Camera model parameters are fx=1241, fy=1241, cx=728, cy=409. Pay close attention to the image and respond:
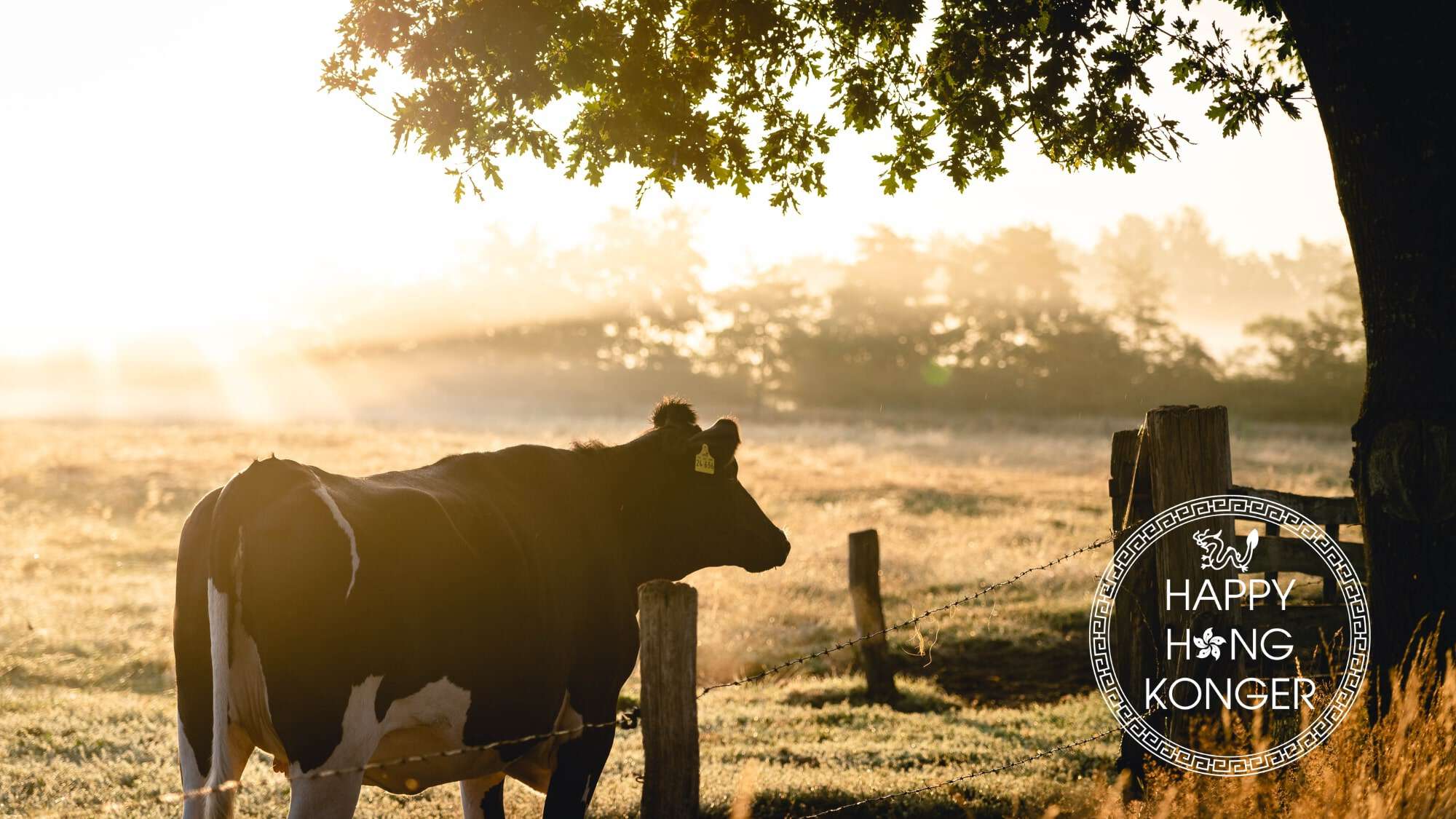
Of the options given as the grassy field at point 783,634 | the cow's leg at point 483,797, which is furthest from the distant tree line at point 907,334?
the cow's leg at point 483,797

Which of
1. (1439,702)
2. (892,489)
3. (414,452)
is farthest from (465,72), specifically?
(414,452)

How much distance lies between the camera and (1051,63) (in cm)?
881

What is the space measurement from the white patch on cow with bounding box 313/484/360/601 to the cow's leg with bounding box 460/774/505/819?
5.97 feet

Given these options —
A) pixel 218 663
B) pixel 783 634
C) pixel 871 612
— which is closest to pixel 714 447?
pixel 218 663

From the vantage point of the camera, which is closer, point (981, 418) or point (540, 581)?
point (540, 581)

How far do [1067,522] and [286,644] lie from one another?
21.6 meters

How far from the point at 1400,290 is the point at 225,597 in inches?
227

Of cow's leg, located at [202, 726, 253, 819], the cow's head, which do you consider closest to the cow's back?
cow's leg, located at [202, 726, 253, 819]

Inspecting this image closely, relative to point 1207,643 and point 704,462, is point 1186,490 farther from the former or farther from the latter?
point 704,462

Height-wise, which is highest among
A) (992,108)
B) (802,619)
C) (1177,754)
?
(992,108)

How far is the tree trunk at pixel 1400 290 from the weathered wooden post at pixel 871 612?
20.3ft

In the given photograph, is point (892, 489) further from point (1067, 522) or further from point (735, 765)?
point (735, 765)

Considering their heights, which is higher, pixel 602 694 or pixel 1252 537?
pixel 1252 537

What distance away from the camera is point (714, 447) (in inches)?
289
